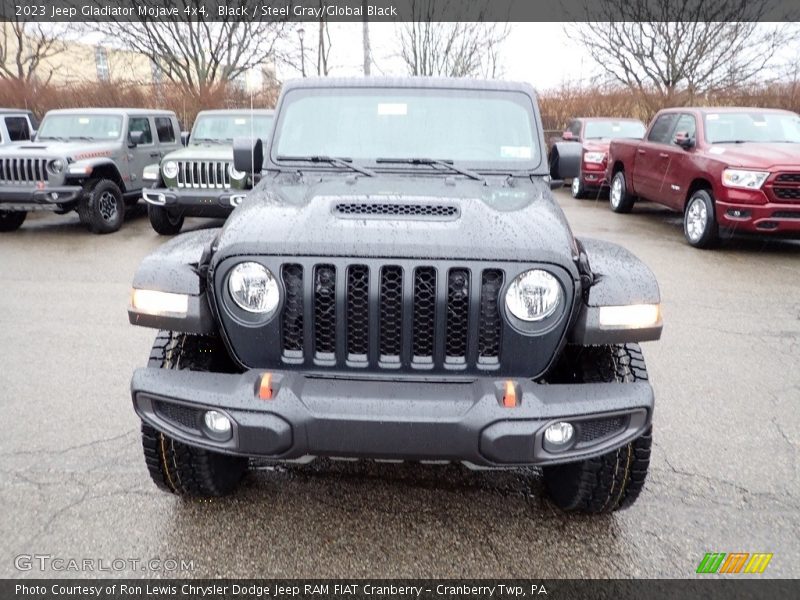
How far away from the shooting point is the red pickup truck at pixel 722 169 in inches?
295

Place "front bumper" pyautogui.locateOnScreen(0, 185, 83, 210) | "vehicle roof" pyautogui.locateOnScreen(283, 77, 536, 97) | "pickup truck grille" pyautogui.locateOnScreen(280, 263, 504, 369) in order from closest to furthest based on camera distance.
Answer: "pickup truck grille" pyautogui.locateOnScreen(280, 263, 504, 369)
"vehicle roof" pyautogui.locateOnScreen(283, 77, 536, 97)
"front bumper" pyautogui.locateOnScreen(0, 185, 83, 210)

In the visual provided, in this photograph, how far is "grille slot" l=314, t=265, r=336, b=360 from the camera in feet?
7.34

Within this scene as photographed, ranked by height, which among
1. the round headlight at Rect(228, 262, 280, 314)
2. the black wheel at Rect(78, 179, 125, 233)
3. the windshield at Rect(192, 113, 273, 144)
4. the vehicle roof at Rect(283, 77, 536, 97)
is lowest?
the black wheel at Rect(78, 179, 125, 233)

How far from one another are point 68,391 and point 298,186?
7.10ft

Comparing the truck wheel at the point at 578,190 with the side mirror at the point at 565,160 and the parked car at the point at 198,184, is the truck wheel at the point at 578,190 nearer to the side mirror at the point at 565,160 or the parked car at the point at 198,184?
the parked car at the point at 198,184

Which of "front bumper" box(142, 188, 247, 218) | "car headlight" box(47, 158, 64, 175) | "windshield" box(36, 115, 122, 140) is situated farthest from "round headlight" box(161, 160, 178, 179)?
"windshield" box(36, 115, 122, 140)

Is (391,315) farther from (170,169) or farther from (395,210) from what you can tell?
(170,169)

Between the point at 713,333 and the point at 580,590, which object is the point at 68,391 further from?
the point at 713,333

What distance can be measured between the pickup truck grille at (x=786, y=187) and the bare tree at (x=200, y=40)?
871 inches

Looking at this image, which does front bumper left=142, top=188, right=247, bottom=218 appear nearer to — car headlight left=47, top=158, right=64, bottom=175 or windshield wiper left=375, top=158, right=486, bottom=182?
car headlight left=47, top=158, right=64, bottom=175

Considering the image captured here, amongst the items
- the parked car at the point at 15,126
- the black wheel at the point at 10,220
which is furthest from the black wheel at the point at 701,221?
the parked car at the point at 15,126

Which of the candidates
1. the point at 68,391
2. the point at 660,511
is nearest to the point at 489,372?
the point at 660,511

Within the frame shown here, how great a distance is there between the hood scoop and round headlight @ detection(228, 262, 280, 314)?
0.40 meters

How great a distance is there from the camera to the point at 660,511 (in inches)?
112
